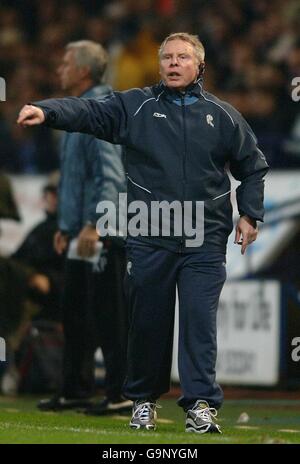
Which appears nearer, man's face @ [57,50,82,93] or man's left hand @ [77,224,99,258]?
man's left hand @ [77,224,99,258]

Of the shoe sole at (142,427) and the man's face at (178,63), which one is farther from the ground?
the man's face at (178,63)

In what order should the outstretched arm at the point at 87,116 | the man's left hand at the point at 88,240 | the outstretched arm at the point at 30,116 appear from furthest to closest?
the man's left hand at the point at 88,240 < the outstretched arm at the point at 87,116 < the outstretched arm at the point at 30,116

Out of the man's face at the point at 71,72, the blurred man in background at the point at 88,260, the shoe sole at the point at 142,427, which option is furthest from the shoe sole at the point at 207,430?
the man's face at the point at 71,72

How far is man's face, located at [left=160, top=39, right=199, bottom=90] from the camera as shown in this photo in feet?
24.9

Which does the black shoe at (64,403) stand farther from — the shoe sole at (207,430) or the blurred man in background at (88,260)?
the shoe sole at (207,430)

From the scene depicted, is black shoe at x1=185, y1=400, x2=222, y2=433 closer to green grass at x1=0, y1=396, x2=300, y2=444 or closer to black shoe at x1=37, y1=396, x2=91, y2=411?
green grass at x1=0, y1=396, x2=300, y2=444

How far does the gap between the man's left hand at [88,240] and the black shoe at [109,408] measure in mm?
962

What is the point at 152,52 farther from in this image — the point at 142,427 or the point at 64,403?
the point at 142,427

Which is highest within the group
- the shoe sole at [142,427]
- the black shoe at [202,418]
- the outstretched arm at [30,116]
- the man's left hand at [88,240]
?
the outstretched arm at [30,116]

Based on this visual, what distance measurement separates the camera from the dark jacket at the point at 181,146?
752cm

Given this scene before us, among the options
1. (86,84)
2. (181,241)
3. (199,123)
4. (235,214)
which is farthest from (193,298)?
(235,214)

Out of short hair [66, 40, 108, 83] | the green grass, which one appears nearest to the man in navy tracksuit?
the green grass
